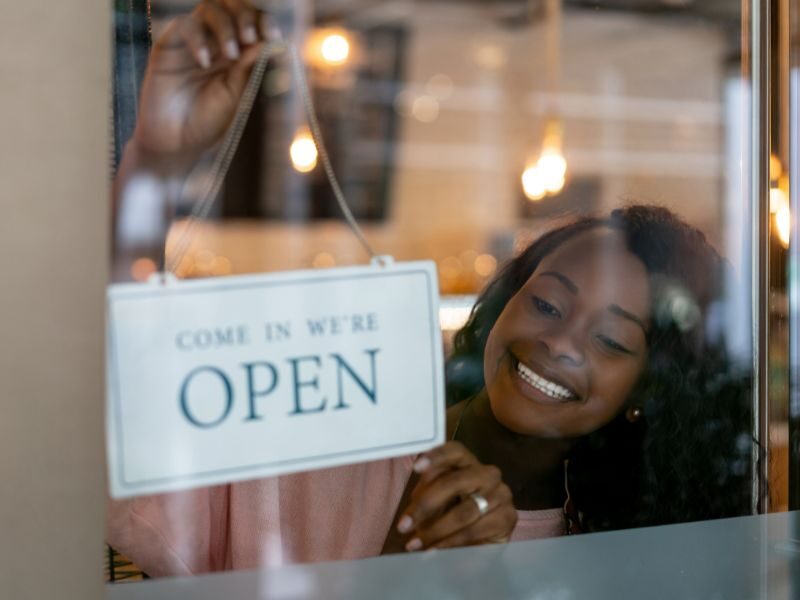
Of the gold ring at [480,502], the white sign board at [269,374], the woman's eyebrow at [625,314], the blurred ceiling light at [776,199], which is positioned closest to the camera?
the white sign board at [269,374]

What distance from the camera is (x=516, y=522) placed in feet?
4.34

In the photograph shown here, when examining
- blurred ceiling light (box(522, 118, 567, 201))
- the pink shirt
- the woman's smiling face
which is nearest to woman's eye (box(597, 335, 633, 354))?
the woman's smiling face

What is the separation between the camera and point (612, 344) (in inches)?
55.2

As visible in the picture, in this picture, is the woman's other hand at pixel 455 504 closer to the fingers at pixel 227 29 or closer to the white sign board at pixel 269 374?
the white sign board at pixel 269 374

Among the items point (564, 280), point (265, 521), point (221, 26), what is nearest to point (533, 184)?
point (564, 280)

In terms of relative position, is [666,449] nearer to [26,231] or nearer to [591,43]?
[591,43]

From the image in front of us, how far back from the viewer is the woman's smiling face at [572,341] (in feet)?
4.33

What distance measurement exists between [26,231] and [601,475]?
0.81 m

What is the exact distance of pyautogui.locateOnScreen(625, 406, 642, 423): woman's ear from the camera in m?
1.41

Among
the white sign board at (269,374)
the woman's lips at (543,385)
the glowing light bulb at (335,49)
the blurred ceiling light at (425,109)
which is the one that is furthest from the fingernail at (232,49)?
the woman's lips at (543,385)

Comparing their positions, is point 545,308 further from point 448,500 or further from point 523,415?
point 448,500

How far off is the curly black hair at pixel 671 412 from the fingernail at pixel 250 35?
0.43 metres

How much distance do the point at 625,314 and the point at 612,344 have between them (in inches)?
1.9

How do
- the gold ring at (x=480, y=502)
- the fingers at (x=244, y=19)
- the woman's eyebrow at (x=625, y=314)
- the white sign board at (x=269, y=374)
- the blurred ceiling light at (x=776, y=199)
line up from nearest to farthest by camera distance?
1. the white sign board at (x=269, y=374)
2. the fingers at (x=244, y=19)
3. the gold ring at (x=480, y=502)
4. the woman's eyebrow at (x=625, y=314)
5. the blurred ceiling light at (x=776, y=199)
